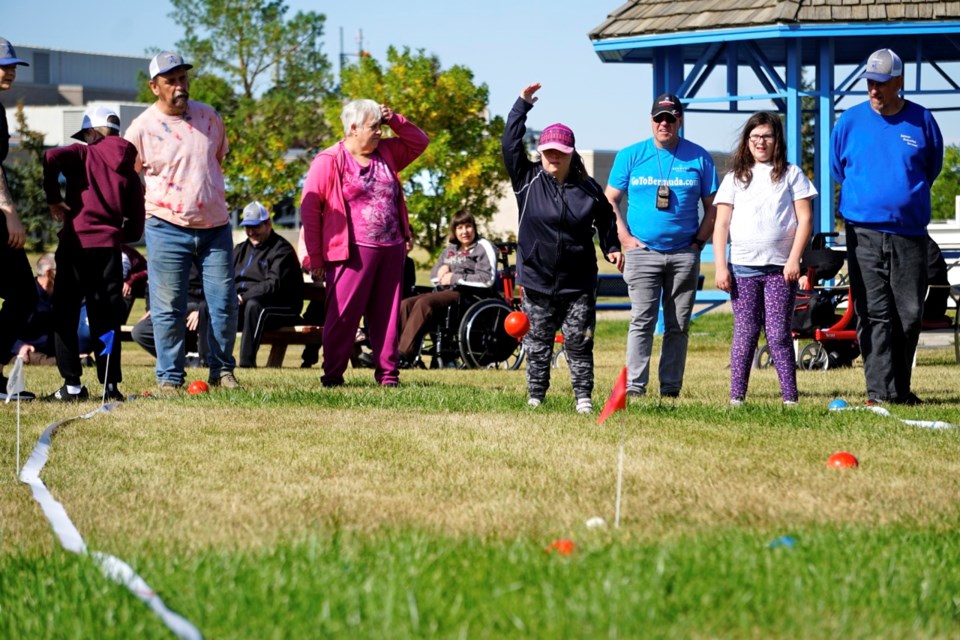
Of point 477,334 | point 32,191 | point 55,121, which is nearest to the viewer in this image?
point 477,334

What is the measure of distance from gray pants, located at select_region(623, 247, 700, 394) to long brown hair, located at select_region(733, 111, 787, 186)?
765 mm

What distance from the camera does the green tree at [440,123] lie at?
91.8ft

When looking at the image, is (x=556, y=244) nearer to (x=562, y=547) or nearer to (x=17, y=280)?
(x=17, y=280)

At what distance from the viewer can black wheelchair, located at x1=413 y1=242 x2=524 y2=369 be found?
13695 mm

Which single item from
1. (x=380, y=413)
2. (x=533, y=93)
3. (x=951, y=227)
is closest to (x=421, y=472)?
(x=380, y=413)

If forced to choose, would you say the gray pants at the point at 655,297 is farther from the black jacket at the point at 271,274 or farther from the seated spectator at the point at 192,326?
the seated spectator at the point at 192,326

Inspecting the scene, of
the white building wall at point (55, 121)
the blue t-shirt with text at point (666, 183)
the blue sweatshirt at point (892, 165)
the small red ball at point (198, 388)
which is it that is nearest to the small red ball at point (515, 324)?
the blue t-shirt with text at point (666, 183)

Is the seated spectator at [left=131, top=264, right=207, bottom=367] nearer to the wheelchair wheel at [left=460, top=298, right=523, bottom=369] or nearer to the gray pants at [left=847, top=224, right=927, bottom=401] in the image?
the wheelchair wheel at [left=460, top=298, right=523, bottom=369]

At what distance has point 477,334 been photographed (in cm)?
1375

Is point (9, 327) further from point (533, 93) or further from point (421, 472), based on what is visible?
point (421, 472)

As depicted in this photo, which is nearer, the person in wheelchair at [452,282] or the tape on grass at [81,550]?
the tape on grass at [81,550]

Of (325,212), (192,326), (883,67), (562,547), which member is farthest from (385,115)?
(562,547)

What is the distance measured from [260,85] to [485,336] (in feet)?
130

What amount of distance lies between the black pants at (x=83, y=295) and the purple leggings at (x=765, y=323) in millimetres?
3721
